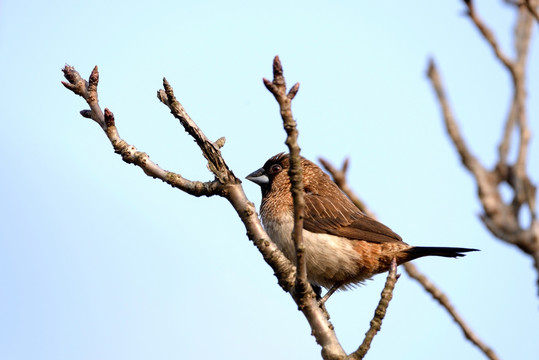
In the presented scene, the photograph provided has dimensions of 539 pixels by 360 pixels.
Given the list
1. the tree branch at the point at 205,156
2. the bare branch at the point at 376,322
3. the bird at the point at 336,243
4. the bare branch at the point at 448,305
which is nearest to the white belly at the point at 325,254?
the bird at the point at 336,243

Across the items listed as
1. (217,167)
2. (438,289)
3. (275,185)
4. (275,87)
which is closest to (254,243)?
(217,167)

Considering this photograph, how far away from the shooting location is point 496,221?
160 cm

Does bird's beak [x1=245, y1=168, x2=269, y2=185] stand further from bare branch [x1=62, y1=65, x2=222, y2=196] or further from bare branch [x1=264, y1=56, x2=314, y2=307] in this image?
bare branch [x1=264, y1=56, x2=314, y2=307]

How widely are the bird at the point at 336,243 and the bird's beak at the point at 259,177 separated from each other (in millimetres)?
425

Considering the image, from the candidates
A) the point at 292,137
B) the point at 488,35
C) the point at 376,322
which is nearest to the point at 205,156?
the point at 292,137

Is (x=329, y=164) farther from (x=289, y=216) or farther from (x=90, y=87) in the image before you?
(x=289, y=216)

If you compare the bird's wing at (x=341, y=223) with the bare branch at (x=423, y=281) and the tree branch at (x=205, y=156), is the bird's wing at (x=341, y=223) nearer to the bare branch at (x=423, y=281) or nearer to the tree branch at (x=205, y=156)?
the tree branch at (x=205, y=156)

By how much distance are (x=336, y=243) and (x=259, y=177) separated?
1.28 m

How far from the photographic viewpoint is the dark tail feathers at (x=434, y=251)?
546 cm

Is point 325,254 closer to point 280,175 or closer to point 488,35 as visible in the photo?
point 280,175

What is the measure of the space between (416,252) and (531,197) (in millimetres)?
4270

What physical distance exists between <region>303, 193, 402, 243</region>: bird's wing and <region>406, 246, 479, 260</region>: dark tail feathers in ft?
0.68

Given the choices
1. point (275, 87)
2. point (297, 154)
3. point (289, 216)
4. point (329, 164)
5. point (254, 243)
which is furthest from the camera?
point (289, 216)

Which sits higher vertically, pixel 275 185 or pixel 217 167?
pixel 275 185
